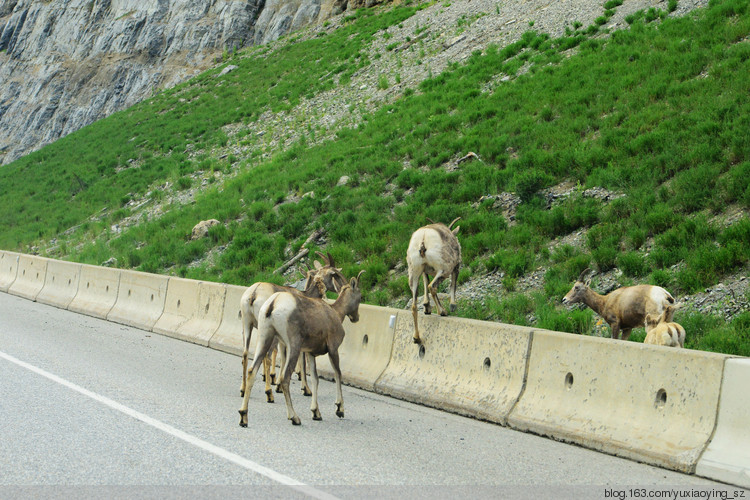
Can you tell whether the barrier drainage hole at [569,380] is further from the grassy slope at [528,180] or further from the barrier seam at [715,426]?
the grassy slope at [528,180]

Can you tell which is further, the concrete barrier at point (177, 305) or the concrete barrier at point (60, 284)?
the concrete barrier at point (60, 284)

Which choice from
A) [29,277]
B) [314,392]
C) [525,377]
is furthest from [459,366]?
[29,277]

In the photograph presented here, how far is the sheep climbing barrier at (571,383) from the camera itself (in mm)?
5688

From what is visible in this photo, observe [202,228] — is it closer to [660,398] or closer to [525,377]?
[525,377]

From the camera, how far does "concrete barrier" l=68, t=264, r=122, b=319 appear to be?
16203 millimetres

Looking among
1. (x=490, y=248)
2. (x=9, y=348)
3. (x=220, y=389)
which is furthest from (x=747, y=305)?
(x=9, y=348)

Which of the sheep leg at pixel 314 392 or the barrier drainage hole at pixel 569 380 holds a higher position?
the barrier drainage hole at pixel 569 380

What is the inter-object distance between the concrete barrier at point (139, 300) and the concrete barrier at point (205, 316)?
132cm

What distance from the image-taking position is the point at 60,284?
18516mm

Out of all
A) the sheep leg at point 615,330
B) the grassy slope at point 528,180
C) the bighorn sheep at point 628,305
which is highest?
the grassy slope at point 528,180

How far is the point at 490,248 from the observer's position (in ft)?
45.3

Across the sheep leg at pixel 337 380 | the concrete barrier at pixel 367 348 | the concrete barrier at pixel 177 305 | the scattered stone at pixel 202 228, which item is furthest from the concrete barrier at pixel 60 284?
the sheep leg at pixel 337 380

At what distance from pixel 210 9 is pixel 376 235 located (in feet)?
153

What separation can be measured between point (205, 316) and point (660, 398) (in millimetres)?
8830
